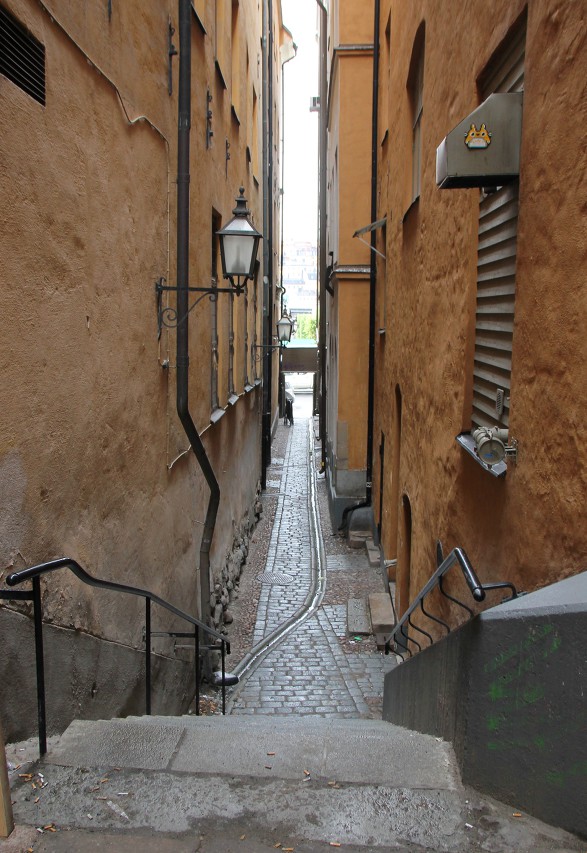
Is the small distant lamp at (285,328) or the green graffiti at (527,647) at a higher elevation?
the small distant lamp at (285,328)

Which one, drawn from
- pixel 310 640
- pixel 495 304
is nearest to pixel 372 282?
pixel 310 640

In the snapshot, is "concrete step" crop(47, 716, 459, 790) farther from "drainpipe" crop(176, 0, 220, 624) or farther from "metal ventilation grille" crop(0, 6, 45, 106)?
"drainpipe" crop(176, 0, 220, 624)

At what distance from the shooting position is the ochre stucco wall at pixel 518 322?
2846 mm

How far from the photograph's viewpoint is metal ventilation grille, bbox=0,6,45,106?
332cm

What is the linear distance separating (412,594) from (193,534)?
7.71ft

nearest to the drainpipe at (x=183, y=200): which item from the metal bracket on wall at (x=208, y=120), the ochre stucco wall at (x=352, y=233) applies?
the metal bracket on wall at (x=208, y=120)

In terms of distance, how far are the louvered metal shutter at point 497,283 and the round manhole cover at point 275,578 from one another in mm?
7467

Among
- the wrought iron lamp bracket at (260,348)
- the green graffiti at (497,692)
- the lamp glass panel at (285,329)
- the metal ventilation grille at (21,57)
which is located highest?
the metal ventilation grille at (21,57)

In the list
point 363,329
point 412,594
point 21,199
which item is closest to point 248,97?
point 363,329

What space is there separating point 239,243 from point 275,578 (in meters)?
6.47

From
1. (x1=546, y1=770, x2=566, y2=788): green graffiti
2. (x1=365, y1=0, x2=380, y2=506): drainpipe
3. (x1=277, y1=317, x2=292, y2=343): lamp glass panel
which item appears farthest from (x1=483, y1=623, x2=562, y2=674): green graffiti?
(x1=277, y1=317, x2=292, y2=343): lamp glass panel

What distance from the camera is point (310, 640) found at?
9211 mm

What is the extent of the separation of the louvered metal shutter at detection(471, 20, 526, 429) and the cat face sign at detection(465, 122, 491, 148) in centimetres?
33

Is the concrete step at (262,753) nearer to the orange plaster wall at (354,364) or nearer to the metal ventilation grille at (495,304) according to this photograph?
the metal ventilation grille at (495,304)
